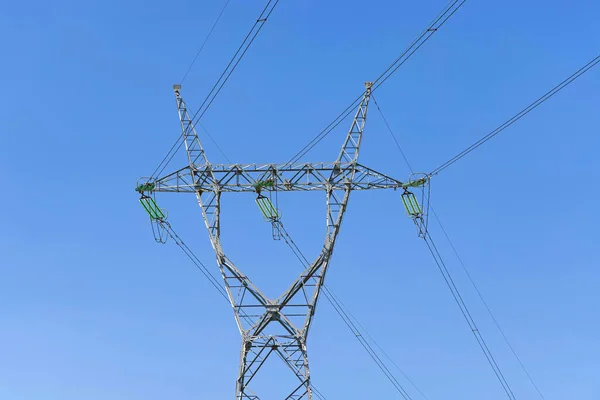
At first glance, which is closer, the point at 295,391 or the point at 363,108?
the point at 295,391

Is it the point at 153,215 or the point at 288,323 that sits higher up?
the point at 153,215

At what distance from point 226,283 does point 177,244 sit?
4580 mm

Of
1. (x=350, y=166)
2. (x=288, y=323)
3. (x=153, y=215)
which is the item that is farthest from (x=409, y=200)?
(x=153, y=215)

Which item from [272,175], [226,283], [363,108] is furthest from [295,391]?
[363,108]

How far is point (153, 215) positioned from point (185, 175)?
3.16 m

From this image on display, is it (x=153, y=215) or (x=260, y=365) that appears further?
→ (x=153, y=215)

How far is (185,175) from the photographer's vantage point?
71750 millimetres

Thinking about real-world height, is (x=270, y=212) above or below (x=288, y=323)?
above

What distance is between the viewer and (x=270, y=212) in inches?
2822

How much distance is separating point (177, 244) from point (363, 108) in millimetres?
13364

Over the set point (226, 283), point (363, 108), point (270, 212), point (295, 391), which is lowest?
point (295, 391)

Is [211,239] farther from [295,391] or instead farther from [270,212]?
[295,391]

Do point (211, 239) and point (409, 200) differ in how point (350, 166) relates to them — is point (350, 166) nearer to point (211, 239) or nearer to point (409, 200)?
point (409, 200)

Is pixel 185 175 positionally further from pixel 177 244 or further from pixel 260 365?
pixel 260 365
